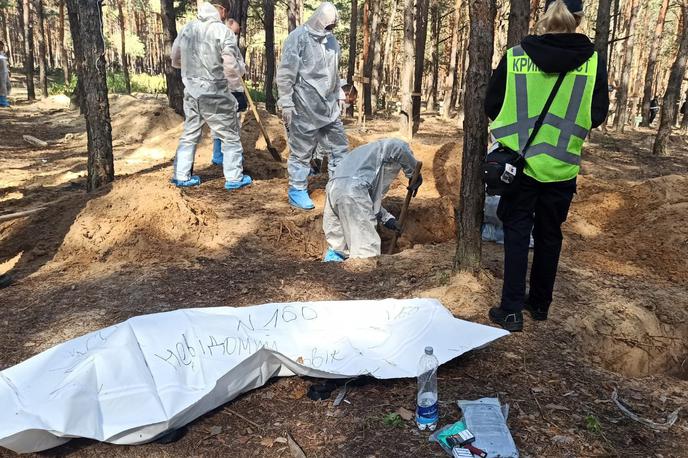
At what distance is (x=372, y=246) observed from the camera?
4898 mm

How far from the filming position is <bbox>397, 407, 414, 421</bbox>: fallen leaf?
239cm

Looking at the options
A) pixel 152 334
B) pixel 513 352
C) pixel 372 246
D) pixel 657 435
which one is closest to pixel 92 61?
pixel 372 246

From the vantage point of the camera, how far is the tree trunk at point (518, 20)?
6797 mm

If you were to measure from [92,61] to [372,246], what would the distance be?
13.1ft

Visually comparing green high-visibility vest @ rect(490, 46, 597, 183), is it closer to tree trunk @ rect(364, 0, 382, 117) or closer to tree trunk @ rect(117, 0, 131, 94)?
tree trunk @ rect(364, 0, 382, 117)

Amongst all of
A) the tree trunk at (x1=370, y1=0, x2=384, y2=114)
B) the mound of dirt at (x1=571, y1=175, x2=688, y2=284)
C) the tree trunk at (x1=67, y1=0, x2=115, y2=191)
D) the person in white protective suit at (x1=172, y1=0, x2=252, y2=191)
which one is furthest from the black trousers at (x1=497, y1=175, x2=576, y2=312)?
the tree trunk at (x1=370, y1=0, x2=384, y2=114)

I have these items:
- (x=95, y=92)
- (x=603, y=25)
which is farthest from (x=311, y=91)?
(x=603, y=25)

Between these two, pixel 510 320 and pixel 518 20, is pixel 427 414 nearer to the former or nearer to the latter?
pixel 510 320

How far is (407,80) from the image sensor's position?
11.3 m

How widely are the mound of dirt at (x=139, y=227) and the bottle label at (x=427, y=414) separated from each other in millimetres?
3006

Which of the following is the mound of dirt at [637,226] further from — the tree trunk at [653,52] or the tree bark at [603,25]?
the tree trunk at [653,52]

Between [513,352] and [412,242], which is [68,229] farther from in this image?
[513,352]

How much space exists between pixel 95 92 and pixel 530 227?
5.28 meters

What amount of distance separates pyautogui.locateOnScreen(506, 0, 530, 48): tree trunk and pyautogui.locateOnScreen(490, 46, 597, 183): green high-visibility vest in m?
4.37
